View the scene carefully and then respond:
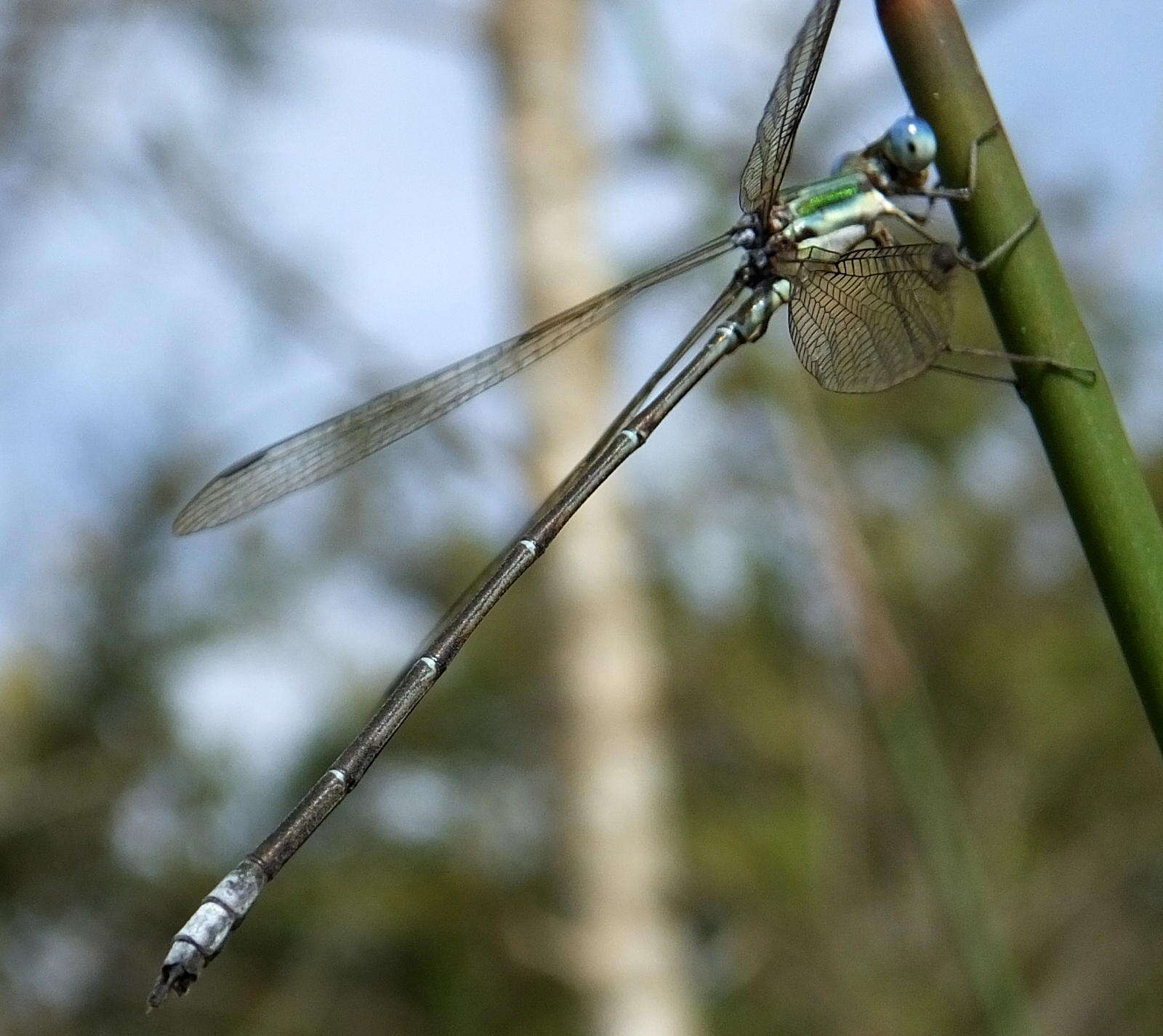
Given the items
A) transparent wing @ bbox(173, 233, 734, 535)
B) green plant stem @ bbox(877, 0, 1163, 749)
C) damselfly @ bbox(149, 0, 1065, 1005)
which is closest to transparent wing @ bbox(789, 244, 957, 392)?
damselfly @ bbox(149, 0, 1065, 1005)

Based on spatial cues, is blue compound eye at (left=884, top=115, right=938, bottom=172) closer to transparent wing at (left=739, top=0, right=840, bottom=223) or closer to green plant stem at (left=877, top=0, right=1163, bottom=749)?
transparent wing at (left=739, top=0, right=840, bottom=223)

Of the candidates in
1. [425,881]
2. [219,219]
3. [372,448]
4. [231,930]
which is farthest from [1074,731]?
[231,930]

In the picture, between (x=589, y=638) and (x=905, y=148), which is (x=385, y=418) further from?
(x=589, y=638)

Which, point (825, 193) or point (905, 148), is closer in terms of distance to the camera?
point (905, 148)

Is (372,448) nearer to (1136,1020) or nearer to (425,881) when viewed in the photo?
(425,881)

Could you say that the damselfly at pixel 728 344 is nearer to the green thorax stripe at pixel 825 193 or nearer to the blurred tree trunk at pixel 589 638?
the green thorax stripe at pixel 825 193

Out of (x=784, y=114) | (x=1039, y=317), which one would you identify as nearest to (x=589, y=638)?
(x=784, y=114)
